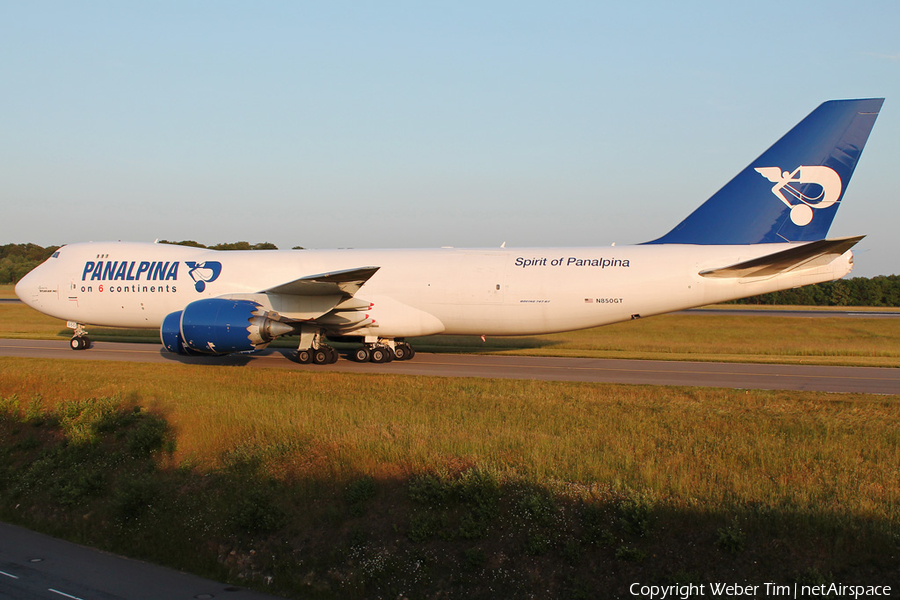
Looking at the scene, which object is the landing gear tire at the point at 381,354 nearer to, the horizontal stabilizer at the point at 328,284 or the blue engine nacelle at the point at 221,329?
the horizontal stabilizer at the point at 328,284

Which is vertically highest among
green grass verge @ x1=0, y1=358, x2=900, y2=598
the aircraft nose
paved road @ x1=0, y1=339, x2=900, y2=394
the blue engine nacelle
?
the aircraft nose

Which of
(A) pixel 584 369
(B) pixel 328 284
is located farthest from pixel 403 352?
(A) pixel 584 369

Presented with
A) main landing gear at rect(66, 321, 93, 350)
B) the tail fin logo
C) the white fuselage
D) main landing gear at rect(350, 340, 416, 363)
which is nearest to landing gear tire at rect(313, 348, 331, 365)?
main landing gear at rect(350, 340, 416, 363)

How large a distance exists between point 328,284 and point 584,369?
29.4 ft

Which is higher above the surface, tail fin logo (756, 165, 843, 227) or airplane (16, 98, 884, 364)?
tail fin logo (756, 165, 843, 227)

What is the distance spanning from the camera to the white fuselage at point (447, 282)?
21766 mm

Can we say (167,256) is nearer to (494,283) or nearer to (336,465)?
(494,283)

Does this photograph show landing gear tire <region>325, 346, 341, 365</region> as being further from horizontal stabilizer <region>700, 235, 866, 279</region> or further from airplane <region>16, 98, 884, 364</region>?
horizontal stabilizer <region>700, 235, 866, 279</region>

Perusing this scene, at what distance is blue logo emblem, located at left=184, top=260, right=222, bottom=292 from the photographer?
84.3ft

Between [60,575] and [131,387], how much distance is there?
27.8ft

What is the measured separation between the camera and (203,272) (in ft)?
84.8

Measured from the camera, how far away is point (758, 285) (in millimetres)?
20844

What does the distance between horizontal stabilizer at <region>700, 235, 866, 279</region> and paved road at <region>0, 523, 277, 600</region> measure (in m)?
16.1

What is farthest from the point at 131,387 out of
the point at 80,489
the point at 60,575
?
the point at 60,575
